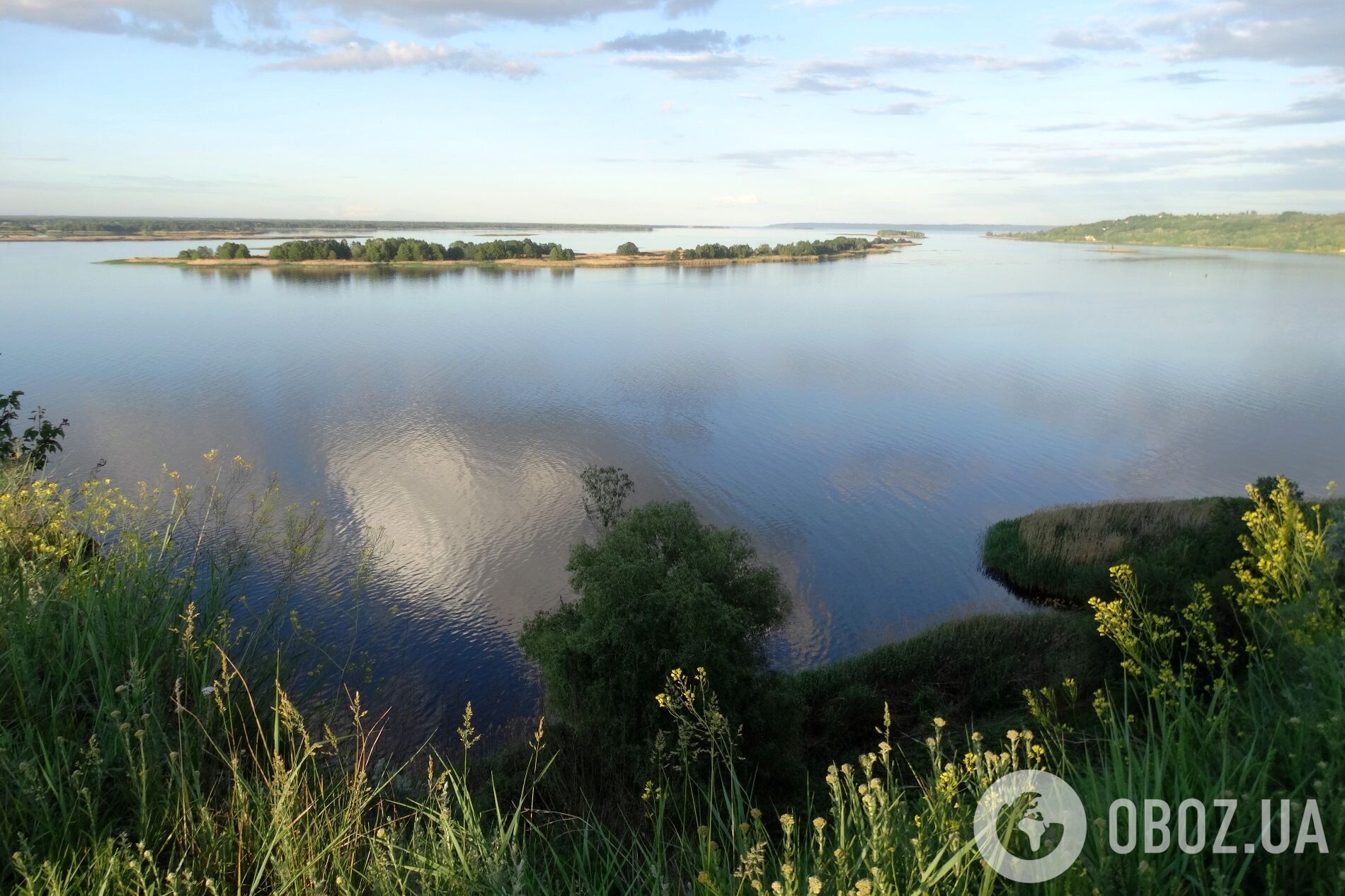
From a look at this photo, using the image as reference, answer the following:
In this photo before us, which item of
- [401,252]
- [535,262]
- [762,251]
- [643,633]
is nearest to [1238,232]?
[762,251]

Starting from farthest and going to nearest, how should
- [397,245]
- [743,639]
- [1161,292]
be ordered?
[397,245], [1161,292], [743,639]

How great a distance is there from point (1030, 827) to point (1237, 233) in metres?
195

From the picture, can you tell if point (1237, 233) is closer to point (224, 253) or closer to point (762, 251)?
point (762, 251)

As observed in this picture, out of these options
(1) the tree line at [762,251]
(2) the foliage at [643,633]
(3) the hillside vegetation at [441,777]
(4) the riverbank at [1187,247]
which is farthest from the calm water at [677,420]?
(4) the riverbank at [1187,247]

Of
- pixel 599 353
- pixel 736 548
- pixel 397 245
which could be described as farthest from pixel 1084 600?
pixel 397 245

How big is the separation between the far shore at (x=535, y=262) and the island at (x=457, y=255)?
Answer: 0.09 meters

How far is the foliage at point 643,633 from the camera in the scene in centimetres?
1122

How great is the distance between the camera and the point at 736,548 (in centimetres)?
1372

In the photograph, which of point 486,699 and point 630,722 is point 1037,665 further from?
point 486,699

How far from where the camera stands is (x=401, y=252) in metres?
94.0

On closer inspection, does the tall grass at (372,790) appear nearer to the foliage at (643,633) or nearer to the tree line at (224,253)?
the foliage at (643,633)

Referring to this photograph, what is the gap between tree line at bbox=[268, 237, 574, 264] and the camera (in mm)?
90875

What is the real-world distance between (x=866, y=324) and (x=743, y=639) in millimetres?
43779

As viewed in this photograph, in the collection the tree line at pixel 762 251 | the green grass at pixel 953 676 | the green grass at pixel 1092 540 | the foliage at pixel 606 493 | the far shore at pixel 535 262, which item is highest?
the tree line at pixel 762 251
